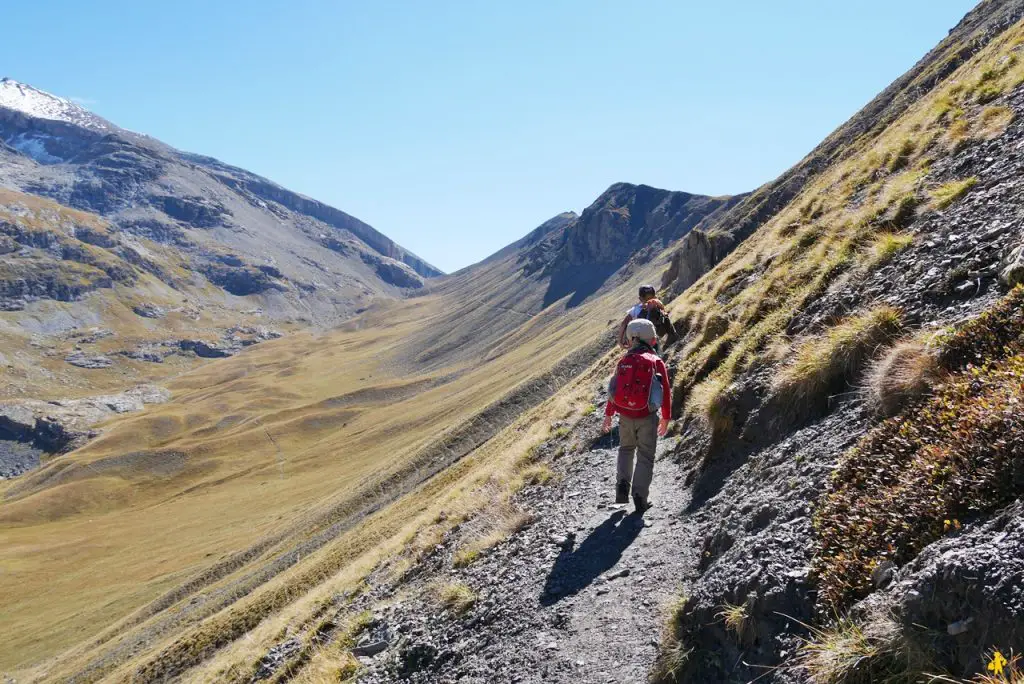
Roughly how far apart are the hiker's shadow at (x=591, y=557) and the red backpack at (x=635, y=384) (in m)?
1.96

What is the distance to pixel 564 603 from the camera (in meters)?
8.98

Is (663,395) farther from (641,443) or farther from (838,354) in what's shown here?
(838,354)

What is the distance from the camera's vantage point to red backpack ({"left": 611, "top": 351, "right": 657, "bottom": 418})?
9891mm

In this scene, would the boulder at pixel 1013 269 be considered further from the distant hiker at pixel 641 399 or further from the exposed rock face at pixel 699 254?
the exposed rock face at pixel 699 254

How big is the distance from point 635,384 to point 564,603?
364 cm

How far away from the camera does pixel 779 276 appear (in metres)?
14.7

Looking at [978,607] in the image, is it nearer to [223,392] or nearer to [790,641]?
[790,641]

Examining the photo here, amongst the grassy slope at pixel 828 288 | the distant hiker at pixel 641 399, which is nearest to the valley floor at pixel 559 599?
the distant hiker at pixel 641 399

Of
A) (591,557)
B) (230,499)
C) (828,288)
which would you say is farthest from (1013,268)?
(230,499)

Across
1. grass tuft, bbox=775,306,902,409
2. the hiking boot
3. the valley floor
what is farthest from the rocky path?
grass tuft, bbox=775,306,902,409

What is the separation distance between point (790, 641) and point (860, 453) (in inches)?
90.2

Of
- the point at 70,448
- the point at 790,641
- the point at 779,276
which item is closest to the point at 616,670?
the point at 790,641

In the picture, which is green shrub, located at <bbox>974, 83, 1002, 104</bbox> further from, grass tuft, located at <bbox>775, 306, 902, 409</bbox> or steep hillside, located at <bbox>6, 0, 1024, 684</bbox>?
grass tuft, located at <bbox>775, 306, 902, 409</bbox>

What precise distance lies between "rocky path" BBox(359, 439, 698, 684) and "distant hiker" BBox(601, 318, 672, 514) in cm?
71
